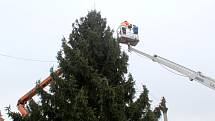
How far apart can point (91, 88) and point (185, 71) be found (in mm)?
10764

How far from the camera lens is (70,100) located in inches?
757

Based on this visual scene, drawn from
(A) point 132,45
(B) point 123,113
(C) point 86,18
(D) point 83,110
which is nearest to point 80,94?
(D) point 83,110

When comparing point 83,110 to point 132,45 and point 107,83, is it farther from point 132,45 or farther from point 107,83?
point 132,45

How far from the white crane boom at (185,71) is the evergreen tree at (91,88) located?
315 inches

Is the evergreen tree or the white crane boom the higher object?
the white crane boom

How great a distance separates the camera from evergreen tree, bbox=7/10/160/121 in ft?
62.6

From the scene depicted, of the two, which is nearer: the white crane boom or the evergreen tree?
the evergreen tree

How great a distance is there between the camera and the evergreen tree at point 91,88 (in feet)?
62.6

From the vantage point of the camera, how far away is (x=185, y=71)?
29562 millimetres

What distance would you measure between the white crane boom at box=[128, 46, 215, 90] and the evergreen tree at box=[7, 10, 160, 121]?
315 inches

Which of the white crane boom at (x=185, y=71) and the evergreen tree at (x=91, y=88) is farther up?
the white crane boom at (x=185, y=71)

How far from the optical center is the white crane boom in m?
27.9

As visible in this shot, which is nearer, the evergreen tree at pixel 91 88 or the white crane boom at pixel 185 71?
the evergreen tree at pixel 91 88

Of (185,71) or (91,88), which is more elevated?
(185,71)
